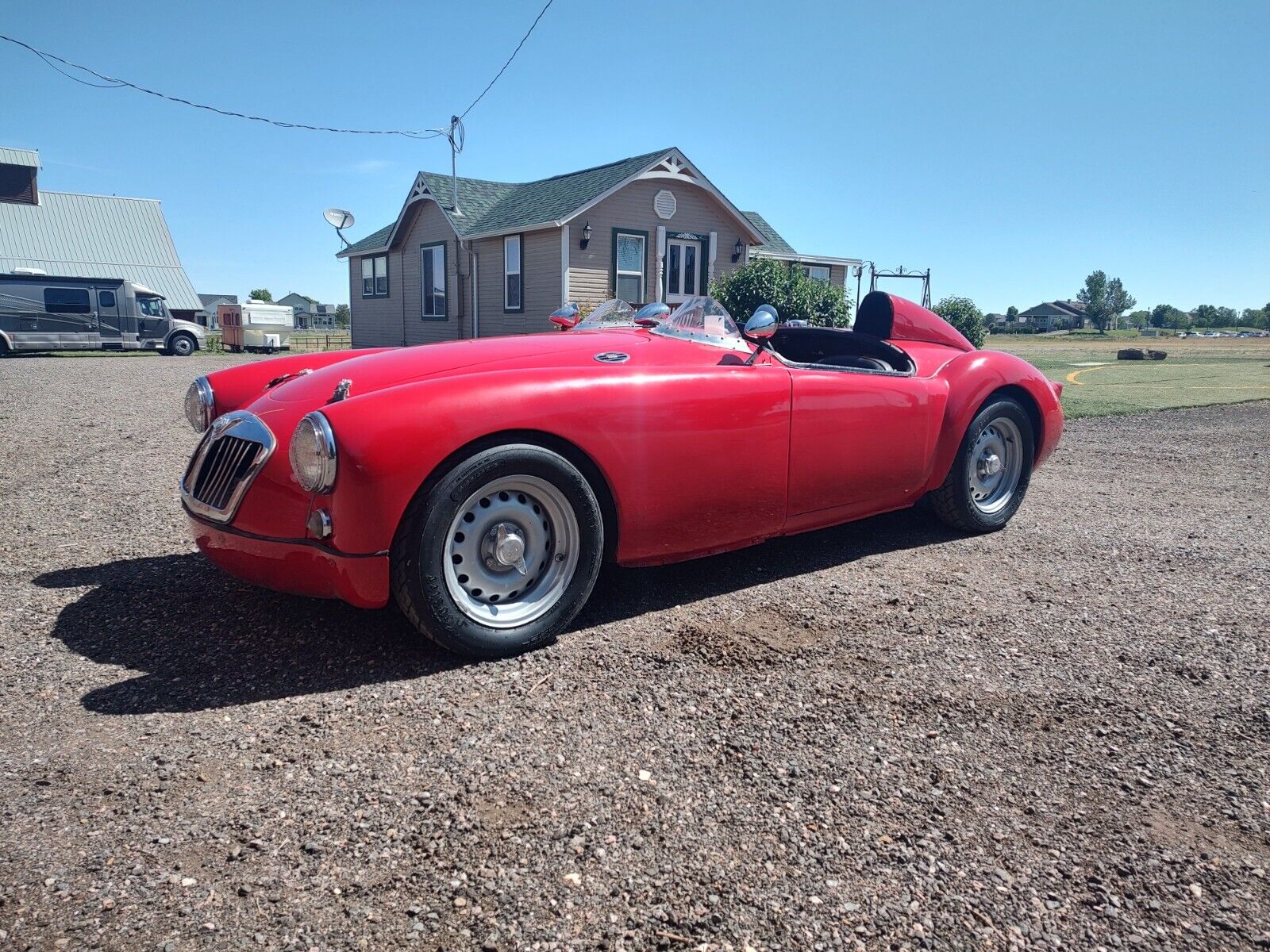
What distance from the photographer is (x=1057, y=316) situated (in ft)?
486

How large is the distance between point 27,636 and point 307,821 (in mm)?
1740

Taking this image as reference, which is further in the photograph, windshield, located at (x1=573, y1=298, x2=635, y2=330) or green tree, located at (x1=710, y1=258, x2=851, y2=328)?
green tree, located at (x1=710, y1=258, x2=851, y2=328)

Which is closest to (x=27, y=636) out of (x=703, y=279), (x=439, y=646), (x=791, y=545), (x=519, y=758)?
(x=439, y=646)

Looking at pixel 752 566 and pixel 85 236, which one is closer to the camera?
pixel 752 566

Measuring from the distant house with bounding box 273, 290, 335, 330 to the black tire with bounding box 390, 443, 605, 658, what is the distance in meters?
74.8

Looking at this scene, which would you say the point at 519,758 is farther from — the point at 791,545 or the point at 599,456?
the point at 791,545

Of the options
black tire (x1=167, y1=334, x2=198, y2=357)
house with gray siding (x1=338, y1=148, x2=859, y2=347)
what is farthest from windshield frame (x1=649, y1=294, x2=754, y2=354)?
black tire (x1=167, y1=334, x2=198, y2=357)

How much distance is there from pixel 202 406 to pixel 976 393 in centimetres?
381

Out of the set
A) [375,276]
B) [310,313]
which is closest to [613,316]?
[375,276]

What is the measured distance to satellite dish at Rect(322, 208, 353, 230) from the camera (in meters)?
24.8

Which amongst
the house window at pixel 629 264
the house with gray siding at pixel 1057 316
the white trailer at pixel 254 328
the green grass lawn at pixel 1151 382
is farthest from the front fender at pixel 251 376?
the house with gray siding at pixel 1057 316

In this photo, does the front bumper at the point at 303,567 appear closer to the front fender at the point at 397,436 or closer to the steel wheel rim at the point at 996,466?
the front fender at the point at 397,436

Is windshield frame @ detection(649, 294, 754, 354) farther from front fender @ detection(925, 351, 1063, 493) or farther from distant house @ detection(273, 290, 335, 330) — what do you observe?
distant house @ detection(273, 290, 335, 330)

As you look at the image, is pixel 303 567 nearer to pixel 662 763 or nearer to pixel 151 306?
pixel 662 763
